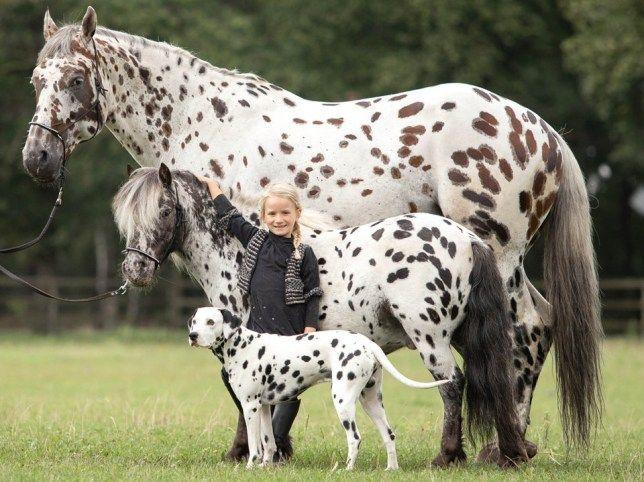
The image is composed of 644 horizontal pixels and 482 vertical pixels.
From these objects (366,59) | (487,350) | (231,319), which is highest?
(366,59)

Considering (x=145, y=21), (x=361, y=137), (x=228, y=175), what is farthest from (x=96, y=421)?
(x=145, y=21)

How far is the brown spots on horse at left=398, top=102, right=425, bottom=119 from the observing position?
7.93 metres

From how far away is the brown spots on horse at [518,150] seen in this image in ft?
25.3

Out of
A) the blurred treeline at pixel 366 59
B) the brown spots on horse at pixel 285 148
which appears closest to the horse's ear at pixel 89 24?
the brown spots on horse at pixel 285 148

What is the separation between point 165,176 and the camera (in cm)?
732

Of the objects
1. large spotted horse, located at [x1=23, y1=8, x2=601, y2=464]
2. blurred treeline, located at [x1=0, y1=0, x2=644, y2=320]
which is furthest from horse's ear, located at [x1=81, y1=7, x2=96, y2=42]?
A: blurred treeline, located at [x1=0, y1=0, x2=644, y2=320]

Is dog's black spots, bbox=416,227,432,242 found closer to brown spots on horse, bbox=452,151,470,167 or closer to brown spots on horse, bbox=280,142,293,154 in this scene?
brown spots on horse, bbox=452,151,470,167

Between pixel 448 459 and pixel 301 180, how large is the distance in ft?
7.17

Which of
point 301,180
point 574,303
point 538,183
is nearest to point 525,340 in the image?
point 574,303

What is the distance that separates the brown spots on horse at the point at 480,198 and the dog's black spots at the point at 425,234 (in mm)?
861

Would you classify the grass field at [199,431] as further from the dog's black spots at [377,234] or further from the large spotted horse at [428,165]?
the dog's black spots at [377,234]

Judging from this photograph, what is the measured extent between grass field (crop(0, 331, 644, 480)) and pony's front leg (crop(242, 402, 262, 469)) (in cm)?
13

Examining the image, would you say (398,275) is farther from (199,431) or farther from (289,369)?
(199,431)

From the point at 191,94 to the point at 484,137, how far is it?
2.17 meters
